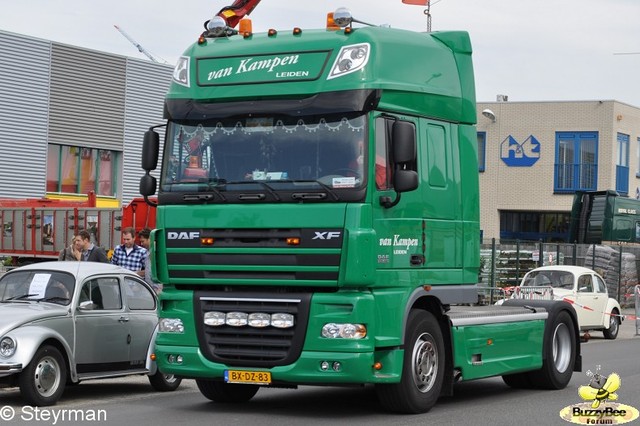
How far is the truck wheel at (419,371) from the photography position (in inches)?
452

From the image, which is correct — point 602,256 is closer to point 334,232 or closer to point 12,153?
point 12,153

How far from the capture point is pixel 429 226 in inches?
472

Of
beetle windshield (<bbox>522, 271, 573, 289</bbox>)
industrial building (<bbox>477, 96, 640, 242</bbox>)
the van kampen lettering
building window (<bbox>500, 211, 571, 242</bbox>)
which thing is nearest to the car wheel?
the van kampen lettering

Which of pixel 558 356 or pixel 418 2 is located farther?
pixel 418 2

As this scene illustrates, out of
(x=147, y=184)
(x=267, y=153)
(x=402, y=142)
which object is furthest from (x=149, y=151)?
(x=402, y=142)

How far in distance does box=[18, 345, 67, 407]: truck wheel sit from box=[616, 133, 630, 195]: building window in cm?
4334

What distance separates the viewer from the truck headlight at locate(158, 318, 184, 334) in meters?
11.7

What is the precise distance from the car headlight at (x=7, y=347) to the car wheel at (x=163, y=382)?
2535 mm

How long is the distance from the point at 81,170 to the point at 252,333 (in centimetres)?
3958

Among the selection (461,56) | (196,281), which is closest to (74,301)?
(196,281)

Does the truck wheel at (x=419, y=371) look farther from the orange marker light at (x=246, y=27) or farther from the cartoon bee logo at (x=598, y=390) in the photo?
the orange marker light at (x=246, y=27)

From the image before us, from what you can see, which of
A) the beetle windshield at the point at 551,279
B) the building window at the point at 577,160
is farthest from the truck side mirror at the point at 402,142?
the building window at the point at 577,160

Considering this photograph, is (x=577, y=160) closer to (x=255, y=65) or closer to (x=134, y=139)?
(x=134, y=139)

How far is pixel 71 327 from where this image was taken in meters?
13.1
